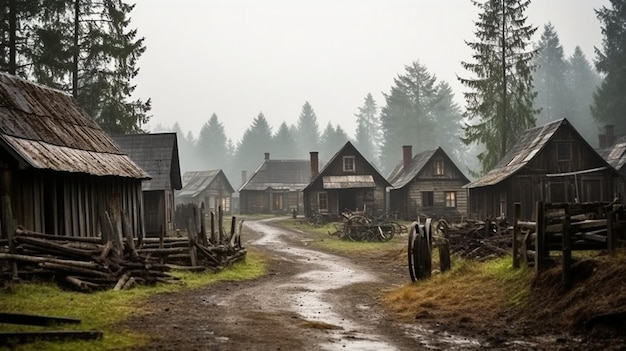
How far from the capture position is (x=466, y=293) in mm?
13484

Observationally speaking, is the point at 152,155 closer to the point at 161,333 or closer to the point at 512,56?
the point at 161,333

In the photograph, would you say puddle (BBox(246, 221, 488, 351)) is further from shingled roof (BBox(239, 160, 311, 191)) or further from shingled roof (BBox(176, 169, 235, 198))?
shingled roof (BBox(176, 169, 235, 198))

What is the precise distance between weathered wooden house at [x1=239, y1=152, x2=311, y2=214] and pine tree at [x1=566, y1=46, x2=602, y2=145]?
47.2 m

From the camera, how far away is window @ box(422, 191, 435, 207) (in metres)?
50.2

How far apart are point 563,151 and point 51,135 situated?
1134 inches

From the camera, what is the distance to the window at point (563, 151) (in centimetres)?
3541

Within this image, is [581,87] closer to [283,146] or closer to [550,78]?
[550,78]

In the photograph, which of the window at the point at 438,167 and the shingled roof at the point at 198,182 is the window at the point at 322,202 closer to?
the window at the point at 438,167

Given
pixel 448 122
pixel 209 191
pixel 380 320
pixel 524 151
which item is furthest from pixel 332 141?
pixel 380 320

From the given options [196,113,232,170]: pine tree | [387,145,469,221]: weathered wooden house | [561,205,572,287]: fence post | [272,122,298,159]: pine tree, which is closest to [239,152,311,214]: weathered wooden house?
[387,145,469,221]: weathered wooden house

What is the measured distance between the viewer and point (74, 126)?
2159 cm

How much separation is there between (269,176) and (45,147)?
5241cm

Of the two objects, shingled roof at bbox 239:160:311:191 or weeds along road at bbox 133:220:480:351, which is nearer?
weeds along road at bbox 133:220:480:351

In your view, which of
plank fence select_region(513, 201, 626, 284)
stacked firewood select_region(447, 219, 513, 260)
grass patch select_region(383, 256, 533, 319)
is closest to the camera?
plank fence select_region(513, 201, 626, 284)
